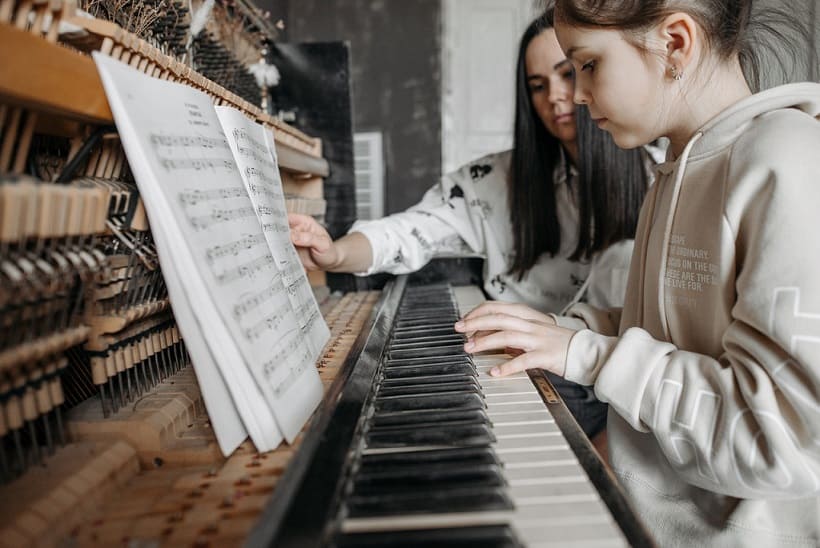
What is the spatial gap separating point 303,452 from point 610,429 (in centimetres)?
86

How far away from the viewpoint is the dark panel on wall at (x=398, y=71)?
11.9ft

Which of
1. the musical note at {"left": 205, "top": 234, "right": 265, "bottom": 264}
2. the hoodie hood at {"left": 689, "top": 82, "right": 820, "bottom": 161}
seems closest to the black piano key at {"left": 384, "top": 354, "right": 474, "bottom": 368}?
the musical note at {"left": 205, "top": 234, "right": 265, "bottom": 264}

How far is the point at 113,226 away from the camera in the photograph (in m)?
0.84

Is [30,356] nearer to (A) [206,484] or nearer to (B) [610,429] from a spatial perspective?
(A) [206,484]

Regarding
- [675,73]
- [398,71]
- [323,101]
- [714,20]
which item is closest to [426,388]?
[675,73]

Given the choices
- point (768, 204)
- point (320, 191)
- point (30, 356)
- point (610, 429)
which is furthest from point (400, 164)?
point (30, 356)

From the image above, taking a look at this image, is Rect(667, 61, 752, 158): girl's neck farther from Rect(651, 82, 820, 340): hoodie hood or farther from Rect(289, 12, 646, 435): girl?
Rect(289, 12, 646, 435): girl

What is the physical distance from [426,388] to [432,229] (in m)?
Answer: 1.21

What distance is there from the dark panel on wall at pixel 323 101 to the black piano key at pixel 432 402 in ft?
4.71

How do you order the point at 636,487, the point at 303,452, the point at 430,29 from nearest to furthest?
the point at 303,452
the point at 636,487
the point at 430,29

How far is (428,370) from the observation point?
3.83 ft

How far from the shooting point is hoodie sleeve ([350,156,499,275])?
6.75ft

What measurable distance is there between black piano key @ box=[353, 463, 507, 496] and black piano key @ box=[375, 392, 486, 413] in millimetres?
214

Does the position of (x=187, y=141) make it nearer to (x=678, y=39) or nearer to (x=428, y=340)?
(x=428, y=340)
